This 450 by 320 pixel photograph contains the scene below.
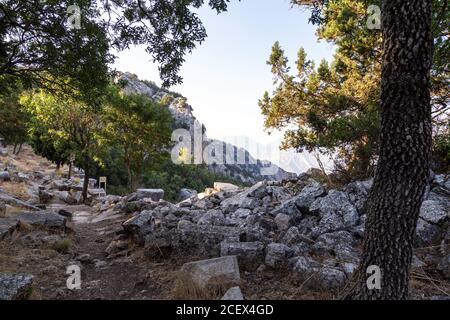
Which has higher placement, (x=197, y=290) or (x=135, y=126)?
(x=135, y=126)

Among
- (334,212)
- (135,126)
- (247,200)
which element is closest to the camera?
(334,212)

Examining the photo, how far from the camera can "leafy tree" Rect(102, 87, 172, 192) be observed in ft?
65.9

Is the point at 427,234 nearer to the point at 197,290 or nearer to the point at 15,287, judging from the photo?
the point at 197,290

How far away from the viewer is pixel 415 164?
11.0 feet

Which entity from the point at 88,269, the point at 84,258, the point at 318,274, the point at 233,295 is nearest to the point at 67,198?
the point at 84,258

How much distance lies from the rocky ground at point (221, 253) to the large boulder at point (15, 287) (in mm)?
12

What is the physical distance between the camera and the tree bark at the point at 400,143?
3254mm

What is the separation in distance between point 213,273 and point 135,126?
55.4 ft

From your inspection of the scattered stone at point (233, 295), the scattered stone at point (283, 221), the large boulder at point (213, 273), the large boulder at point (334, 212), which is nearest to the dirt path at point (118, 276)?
the large boulder at point (213, 273)

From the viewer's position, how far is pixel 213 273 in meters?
4.76

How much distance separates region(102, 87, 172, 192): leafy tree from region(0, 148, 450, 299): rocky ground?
34.2 ft

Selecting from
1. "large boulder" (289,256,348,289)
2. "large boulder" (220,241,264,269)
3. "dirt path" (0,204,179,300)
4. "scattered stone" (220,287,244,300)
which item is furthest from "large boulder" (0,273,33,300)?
"large boulder" (289,256,348,289)

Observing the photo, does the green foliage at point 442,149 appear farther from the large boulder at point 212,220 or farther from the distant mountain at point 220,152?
the distant mountain at point 220,152
